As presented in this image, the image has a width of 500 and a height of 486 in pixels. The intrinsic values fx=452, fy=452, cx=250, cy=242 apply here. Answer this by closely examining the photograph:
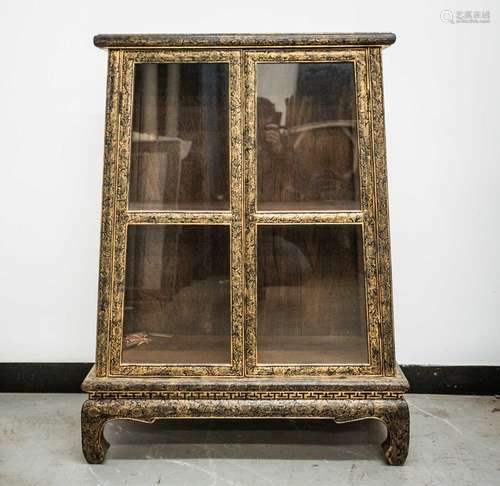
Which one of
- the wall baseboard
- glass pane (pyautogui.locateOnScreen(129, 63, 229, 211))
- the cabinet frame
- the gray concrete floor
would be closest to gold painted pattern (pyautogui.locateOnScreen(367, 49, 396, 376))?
the cabinet frame

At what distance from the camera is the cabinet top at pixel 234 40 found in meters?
1.23

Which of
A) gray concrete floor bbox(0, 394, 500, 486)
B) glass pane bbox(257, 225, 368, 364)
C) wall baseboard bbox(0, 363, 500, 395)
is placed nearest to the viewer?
gray concrete floor bbox(0, 394, 500, 486)

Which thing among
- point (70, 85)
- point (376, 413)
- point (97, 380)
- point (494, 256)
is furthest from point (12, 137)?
point (494, 256)

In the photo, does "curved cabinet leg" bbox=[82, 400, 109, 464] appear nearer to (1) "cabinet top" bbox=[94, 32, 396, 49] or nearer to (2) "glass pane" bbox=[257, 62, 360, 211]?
(2) "glass pane" bbox=[257, 62, 360, 211]

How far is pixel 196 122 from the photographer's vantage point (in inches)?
51.6

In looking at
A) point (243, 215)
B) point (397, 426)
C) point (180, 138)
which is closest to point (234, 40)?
point (180, 138)

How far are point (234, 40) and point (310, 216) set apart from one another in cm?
52

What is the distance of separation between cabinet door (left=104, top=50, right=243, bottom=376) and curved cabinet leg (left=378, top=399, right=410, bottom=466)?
15.7 inches

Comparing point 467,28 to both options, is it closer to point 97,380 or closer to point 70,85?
point 70,85

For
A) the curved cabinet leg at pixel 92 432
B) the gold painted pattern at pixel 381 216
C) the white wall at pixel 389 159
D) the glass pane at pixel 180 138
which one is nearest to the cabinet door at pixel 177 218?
the glass pane at pixel 180 138

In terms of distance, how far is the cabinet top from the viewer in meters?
1.23

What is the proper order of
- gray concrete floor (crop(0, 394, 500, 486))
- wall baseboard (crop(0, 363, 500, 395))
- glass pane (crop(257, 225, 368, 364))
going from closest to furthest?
gray concrete floor (crop(0, 394, 500, 486)) < glass pane (crop(257, 225, 368, 364)) < wall baseboard (crop(0, 363, 500, 395))

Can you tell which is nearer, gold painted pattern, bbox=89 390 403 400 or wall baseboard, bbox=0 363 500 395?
gold painted pattern, bbox=89 390 403 400

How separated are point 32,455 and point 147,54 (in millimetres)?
1143
